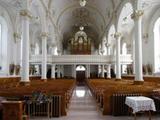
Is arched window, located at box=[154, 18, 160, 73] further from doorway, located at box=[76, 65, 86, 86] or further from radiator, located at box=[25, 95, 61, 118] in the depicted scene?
radiator, located at box=[25, 95, 61, 118]

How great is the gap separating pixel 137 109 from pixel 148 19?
847 inches

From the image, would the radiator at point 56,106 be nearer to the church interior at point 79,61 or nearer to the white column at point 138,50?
the church interior at point 79,61

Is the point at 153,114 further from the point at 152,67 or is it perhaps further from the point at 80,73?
the point at 80,73

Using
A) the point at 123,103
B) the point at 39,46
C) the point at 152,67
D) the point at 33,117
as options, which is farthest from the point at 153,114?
the point at 39,46

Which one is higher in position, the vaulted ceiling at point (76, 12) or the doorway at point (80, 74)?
the vaulted ceiling at point (76, 12)

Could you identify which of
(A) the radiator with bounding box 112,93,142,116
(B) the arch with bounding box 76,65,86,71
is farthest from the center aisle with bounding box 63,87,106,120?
(B) the arch with bounding box 76,65,86,71

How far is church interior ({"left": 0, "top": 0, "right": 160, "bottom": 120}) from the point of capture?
9703 millimetres

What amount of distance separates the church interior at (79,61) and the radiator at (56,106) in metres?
0.04

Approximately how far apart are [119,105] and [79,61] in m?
25.4

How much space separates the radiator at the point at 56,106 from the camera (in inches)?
386

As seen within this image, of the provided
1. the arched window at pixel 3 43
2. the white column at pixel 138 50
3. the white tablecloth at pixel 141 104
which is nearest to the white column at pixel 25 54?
the white column at pixel 138 50

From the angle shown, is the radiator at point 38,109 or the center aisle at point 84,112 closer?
the center aisle at point 84,112

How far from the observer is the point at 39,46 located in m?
41.3

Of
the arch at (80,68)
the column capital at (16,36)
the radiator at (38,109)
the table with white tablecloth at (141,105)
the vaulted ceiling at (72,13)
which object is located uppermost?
the vaulted ceiling at (72,13)
